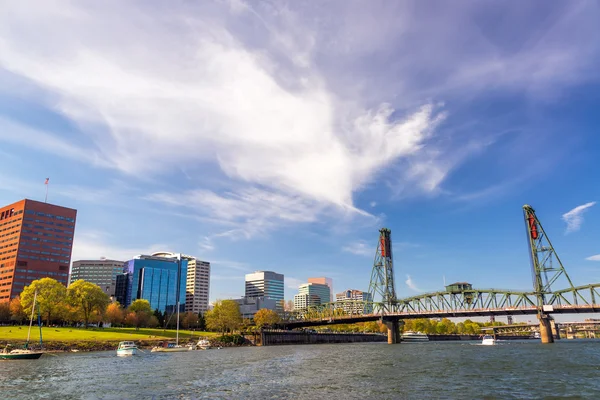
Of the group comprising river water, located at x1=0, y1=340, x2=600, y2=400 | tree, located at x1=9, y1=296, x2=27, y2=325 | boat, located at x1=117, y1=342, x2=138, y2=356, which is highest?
tree, located at x1=9, y1=296, x2=27, y2=325

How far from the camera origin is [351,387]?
158ft

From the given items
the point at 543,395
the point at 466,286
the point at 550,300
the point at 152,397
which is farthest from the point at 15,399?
the point at 466,286

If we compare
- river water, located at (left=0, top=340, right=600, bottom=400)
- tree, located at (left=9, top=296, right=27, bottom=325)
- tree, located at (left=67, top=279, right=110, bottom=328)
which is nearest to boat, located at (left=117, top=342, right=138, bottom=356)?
river water, located at (left=0, top=340, right=600, bottom=400)

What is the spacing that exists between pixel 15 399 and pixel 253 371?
110ft

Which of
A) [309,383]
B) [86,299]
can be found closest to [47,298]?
[86,299]

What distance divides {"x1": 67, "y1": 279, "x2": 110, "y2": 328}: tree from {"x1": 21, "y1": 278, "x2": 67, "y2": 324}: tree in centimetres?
338

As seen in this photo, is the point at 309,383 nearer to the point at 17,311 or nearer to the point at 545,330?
the point at 545,330

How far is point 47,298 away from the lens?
16300 cm

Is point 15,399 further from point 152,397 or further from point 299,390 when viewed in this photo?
point 299,390

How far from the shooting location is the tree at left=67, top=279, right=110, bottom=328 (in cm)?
17112

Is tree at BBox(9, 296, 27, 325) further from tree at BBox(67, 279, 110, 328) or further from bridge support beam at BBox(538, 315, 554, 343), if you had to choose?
bridge support beam at BBox(538, 315, 554, 343)

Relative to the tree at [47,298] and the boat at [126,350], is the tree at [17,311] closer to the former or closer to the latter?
the tree at [47,298]

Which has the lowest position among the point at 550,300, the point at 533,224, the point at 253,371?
the point at 253,371

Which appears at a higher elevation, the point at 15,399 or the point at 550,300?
the point at 550,300
